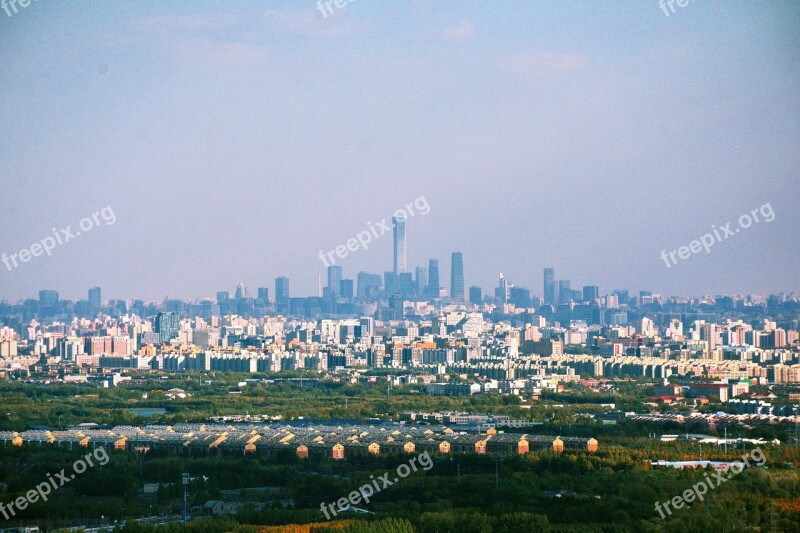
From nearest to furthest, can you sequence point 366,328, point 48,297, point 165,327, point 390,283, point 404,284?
point 165,327 < point 366,328 < point 48,297 < point 404,284 < point 390,283

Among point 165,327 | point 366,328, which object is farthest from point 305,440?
point 366,328

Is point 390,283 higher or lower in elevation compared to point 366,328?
higher

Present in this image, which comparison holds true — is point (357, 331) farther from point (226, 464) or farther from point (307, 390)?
point (226, 464)

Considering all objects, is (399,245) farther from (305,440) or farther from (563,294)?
(305,440)

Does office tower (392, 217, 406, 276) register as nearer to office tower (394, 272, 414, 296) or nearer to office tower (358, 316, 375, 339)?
office tower (394, 272, 414, 296)

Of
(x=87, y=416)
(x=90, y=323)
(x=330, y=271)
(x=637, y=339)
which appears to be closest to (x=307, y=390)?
(x=87, y=416)

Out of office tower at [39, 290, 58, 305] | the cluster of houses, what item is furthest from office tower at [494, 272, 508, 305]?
the cluster of houses

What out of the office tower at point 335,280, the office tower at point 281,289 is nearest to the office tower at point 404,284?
the office tower at point 335,280
